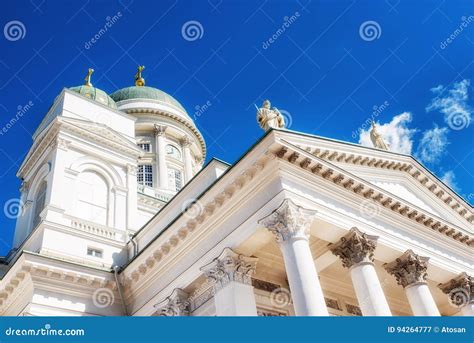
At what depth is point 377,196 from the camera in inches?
624

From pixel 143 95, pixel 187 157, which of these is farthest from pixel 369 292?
pixel 143 95

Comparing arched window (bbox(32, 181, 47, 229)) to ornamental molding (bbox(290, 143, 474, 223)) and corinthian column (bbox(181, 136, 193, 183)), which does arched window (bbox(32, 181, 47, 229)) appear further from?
corinthian column (bbox(181, 136, 193, 183))

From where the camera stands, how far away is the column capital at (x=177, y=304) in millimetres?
15078

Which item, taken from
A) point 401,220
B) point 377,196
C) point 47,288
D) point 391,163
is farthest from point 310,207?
point 47,288

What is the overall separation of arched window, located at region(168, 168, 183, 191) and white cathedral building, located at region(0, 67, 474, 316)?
10.1 meters

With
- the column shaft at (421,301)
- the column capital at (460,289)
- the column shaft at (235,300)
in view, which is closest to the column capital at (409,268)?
the column shaft at (421,301)

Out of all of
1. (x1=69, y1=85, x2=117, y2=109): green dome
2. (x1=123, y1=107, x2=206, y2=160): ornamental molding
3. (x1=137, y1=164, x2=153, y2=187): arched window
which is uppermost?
(x1=123, y1=107, x2=206, y2=160): ornamental molding

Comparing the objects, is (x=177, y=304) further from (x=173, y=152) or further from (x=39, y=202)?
(x=173, y=152)

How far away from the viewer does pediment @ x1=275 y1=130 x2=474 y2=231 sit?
52.9 feet

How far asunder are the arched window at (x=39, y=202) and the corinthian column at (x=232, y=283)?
374 inches

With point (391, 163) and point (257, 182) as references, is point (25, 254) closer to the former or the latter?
point (257, 182)

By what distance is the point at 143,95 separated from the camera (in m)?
37.5

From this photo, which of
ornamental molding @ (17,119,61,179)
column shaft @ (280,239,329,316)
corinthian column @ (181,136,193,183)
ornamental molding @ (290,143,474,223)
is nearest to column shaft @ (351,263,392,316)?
column shaft @ (280,239,329,316)

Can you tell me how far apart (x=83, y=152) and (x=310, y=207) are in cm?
1202
